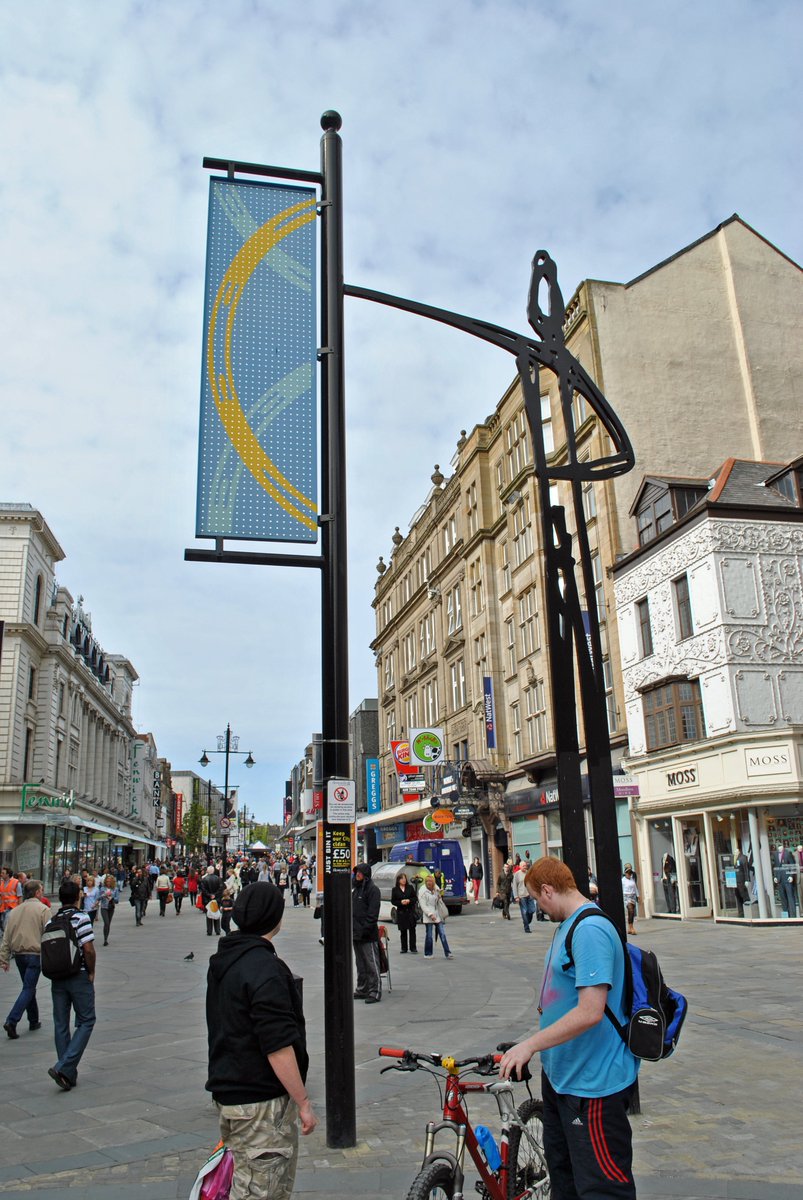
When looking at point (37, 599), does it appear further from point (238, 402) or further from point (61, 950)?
point (238, 402)

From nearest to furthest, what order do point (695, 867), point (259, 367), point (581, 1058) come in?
point (581, 1058) → point (259, 367) → point (695, 867)

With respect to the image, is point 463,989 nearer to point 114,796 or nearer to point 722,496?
point 722,496

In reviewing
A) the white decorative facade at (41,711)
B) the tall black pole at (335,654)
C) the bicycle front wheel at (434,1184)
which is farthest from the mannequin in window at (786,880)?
the white decorative facade at (41,711)

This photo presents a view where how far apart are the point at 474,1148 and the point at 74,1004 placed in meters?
5.85

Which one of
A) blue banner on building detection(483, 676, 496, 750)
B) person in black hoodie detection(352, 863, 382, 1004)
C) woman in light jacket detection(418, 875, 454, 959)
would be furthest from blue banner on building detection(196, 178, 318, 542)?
blue banner on building detection(483, 676, 496, 750)

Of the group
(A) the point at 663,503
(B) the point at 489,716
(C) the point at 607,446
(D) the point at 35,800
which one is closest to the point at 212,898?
(A) the point at 663,503

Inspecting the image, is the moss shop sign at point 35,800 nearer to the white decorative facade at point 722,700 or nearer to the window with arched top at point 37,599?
the window with arched top at point 37,599

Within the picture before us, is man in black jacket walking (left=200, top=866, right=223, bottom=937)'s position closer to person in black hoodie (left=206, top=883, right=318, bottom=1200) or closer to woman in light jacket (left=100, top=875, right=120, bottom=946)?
woman in light jacket (left=100, top=875, right=120, bottom=946)

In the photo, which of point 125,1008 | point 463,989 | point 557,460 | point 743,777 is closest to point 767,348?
point 557,460

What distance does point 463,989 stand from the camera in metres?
14.2

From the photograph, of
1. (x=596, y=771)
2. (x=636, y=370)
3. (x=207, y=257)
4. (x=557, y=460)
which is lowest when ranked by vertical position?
(x=596, y=771)

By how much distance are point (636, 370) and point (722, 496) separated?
7.90m

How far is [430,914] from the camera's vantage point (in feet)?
63.2

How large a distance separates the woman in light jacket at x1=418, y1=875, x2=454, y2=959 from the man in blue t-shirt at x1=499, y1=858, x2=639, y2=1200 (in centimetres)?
1565
